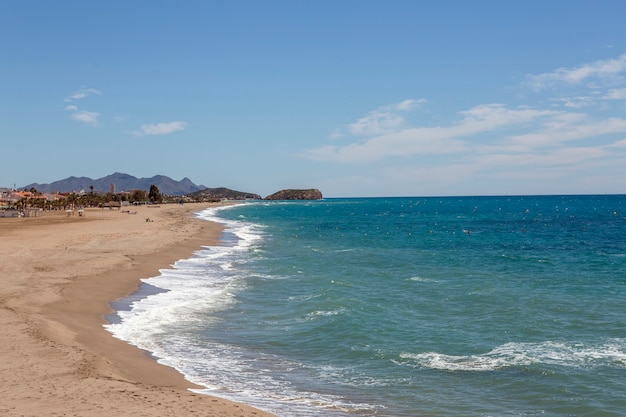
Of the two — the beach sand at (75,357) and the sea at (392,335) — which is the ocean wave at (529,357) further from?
the beach sand at (75,357)

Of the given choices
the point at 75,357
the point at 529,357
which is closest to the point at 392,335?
the point at 529,357

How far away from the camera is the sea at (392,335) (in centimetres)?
1338

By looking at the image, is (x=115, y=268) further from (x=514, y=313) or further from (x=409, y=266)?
(x=514, y=313)

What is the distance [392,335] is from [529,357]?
480cm

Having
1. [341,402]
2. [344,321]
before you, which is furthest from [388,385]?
[344,321]

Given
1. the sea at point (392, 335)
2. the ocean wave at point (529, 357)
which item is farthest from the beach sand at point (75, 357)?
the ocean wave at point (529, 357)

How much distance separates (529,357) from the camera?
16625mm

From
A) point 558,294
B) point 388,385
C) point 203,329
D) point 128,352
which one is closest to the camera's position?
point 388,385

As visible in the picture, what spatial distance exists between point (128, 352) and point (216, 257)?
92.2 feet

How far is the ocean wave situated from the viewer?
15.9 meters

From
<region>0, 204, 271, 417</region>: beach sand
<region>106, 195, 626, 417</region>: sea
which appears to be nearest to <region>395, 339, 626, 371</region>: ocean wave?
<region>106, 195, 626, 417</region>: sea

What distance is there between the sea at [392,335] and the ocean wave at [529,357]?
6 centimetres

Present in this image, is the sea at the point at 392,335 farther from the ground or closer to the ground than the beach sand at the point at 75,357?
closer to the ground

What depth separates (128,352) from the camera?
16250mm
